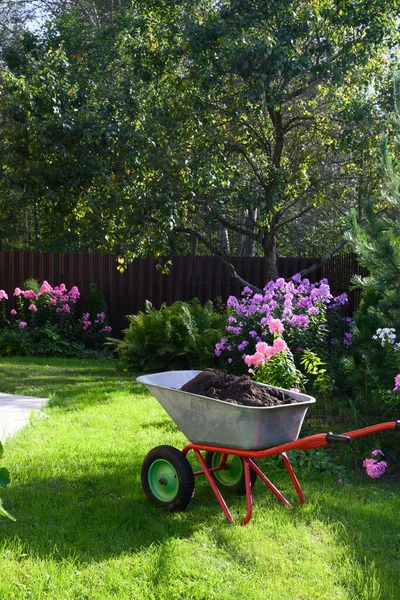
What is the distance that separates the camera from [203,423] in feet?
12.3

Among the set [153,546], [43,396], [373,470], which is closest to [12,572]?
[153,546]

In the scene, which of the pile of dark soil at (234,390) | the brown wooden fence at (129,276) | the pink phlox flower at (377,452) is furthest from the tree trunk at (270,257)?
the pile of dark soil at (234,390)

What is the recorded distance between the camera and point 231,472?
14.1 feet

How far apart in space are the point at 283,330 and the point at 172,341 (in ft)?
13.1

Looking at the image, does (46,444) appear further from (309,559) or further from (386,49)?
(386,49)

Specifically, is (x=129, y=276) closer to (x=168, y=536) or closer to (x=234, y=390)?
(x=234, y=390)

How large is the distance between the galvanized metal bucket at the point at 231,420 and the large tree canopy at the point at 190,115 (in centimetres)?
525

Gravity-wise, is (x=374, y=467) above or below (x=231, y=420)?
below

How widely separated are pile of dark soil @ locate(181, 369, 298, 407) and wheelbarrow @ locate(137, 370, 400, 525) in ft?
0.48

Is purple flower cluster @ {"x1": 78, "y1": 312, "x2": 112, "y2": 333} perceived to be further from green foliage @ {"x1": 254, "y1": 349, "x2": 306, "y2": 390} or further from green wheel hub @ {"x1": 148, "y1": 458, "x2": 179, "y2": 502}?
green wheel hub @ {"x1": 148, "y1": 458, "x2": 179, "y2": 502}

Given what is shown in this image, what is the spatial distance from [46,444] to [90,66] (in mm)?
11180

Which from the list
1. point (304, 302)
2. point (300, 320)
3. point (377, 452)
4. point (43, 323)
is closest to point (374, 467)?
point (377, 452)

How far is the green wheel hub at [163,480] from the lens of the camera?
388 centimetres

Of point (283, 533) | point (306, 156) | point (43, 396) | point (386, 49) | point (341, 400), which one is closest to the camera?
point (283, 533)
